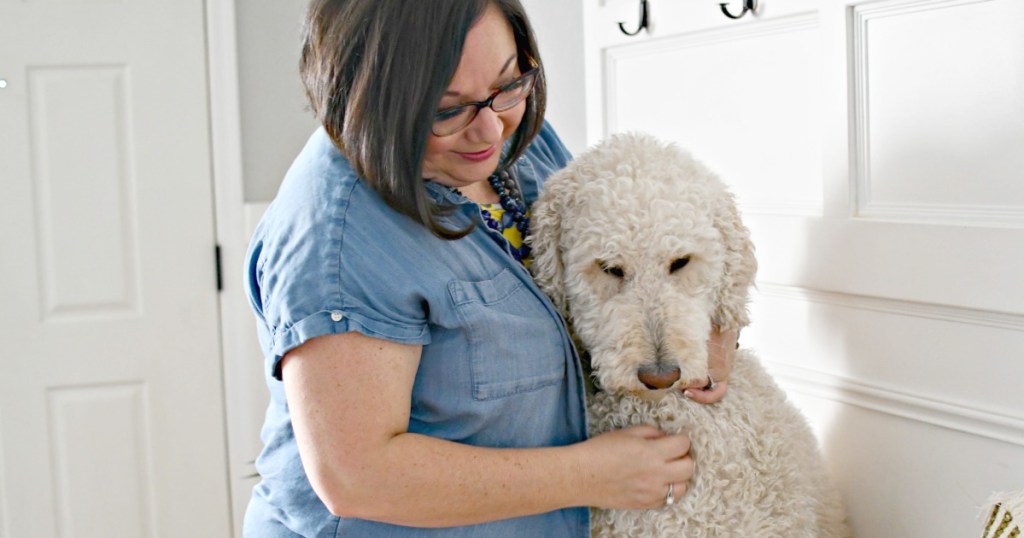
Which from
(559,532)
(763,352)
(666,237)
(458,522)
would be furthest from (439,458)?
(763,352)

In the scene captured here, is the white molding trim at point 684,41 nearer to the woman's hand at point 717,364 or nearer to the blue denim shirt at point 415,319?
the woman's hand at point 717,364

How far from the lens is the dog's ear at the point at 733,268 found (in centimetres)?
128

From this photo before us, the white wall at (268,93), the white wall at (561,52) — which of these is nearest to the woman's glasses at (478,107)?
the white wall at (561,52)

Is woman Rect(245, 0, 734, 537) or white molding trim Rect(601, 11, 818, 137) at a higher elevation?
white molding trim Rect(601, 11, 818, 137)

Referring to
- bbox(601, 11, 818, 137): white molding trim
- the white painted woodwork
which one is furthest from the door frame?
bbox(601, 11, 818, 137): white molding trim

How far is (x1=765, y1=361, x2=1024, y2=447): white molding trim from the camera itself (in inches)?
48.3

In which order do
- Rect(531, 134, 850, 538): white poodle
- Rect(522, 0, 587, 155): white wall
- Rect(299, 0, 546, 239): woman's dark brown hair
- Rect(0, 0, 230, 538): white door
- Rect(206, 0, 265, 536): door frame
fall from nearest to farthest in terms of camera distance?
Rect(299, 0, 546, 239): woman's dark brown hair < Rect(531, 134, 850, 538): white poodle < Rect(522, 0, 587, 155): white wall < Rect(0, 0, 230, 538): white door < Rect(206, 0, 265, 536): door frame

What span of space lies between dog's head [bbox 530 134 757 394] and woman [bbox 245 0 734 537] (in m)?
0.07

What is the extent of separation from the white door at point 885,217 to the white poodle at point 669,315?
0.49 ft

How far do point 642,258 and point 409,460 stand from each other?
1.23ft

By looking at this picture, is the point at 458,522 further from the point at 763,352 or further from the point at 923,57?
the point at 923,57

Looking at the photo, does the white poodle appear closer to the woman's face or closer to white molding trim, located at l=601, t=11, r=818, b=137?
the woman's face

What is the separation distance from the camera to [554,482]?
1215mm

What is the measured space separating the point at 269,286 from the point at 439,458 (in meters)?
0.29
